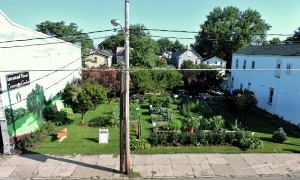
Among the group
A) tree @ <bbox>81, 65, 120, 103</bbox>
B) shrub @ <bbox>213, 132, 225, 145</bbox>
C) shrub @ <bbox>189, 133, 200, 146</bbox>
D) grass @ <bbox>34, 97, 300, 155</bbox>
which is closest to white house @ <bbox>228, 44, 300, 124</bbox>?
grass @ <bbox>34, 97, 300, 155</bbox>

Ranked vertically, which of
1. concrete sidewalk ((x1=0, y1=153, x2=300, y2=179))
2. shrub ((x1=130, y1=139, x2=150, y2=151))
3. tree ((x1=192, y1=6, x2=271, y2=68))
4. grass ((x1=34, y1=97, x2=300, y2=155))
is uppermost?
tree ((x1=192, y1=6, x2=271, y2=68))

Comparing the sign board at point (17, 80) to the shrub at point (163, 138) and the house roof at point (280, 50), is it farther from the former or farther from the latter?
the house roof at point (280, 50)

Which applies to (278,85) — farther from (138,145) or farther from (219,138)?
(138,145)

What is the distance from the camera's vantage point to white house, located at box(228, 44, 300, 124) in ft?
56.6

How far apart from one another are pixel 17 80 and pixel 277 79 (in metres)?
21.4

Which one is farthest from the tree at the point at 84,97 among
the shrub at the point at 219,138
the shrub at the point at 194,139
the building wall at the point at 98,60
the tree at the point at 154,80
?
the building wall at the point at 98,60

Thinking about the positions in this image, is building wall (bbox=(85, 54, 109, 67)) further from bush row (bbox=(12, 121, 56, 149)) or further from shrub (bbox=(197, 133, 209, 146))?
shrub (bbox=(197, 133, 209, 146))

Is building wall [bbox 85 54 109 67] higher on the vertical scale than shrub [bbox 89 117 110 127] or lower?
higher

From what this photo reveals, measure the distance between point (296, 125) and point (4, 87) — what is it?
68.2ft

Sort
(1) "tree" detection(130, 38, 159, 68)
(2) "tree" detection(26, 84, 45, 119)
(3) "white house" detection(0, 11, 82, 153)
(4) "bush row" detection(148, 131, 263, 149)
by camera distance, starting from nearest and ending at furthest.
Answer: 1. (3) "white house" detection(0, 11, 82, 153)
2. (4) "bush row" detection(148, 131, 263, 149)
3. (2) "tree" detection(26, 84, 45, 119)
4. (1) "tree" detection(130, 38, 159, 68)

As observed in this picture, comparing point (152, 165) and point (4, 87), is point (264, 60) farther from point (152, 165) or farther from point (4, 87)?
point (4, 87)

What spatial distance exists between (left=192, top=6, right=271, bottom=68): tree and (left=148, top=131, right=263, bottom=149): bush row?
4115cm

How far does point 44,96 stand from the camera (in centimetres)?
1719

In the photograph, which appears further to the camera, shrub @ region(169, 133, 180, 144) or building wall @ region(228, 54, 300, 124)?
building wall @ region(228, 54, 300, 124)
